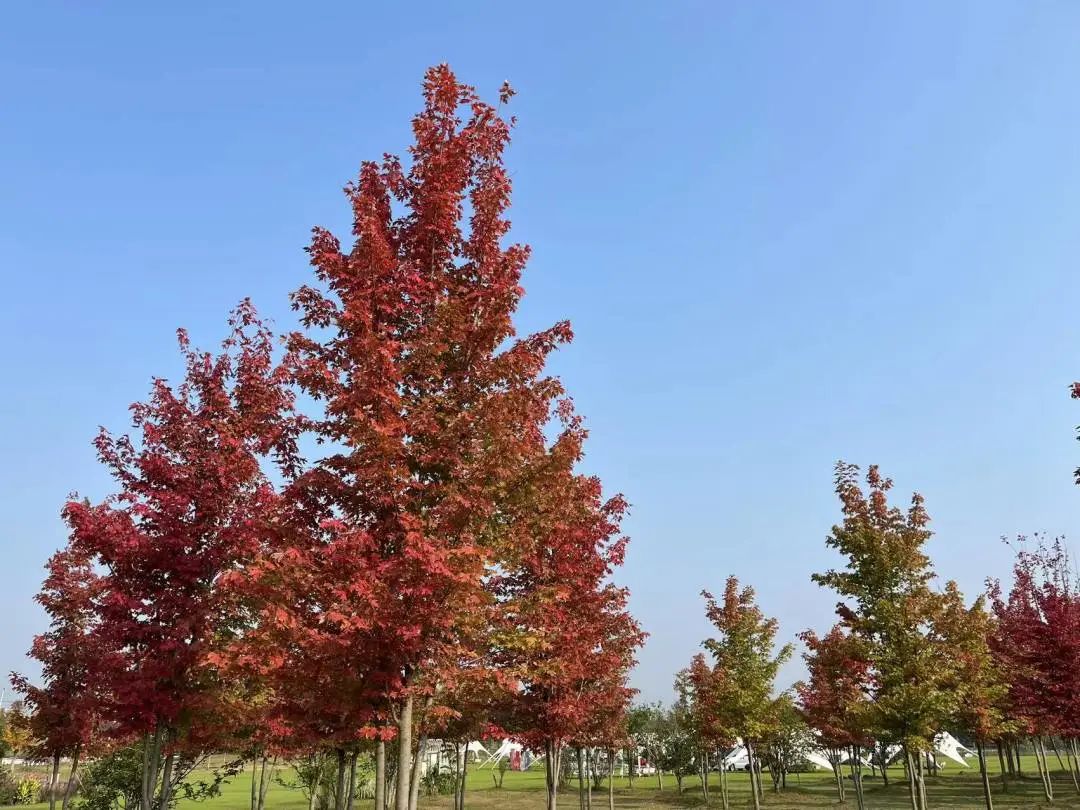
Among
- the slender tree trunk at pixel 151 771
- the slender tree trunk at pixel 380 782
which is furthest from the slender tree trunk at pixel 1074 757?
the slender tree trunk at pixel 151 771

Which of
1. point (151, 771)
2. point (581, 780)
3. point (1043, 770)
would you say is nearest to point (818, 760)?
point (1043, 770)

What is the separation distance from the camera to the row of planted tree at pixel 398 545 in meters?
7.60

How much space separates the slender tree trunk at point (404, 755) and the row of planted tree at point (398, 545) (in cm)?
8

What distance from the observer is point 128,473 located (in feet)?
37.0

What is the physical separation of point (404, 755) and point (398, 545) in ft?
7.31

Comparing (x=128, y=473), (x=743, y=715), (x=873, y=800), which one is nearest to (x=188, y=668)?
(x=128, y=473)

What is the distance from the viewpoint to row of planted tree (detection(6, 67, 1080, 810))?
7.60 metres

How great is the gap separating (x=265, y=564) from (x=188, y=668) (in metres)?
4.81

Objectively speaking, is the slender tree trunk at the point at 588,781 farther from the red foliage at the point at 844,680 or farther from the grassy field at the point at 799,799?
the red foliage at the point at 844,680

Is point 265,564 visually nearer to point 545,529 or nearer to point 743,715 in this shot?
point 545,529

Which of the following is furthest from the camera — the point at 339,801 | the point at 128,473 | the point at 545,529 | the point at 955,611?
the point at 955,611

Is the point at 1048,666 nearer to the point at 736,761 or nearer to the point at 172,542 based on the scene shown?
the point at 172,542

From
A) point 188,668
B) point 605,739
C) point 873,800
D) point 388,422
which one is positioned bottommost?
point 873,800

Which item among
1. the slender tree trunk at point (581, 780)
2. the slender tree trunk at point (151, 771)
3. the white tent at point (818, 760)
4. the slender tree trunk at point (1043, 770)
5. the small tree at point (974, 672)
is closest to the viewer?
the slender tree trunk at point (151, 771)
